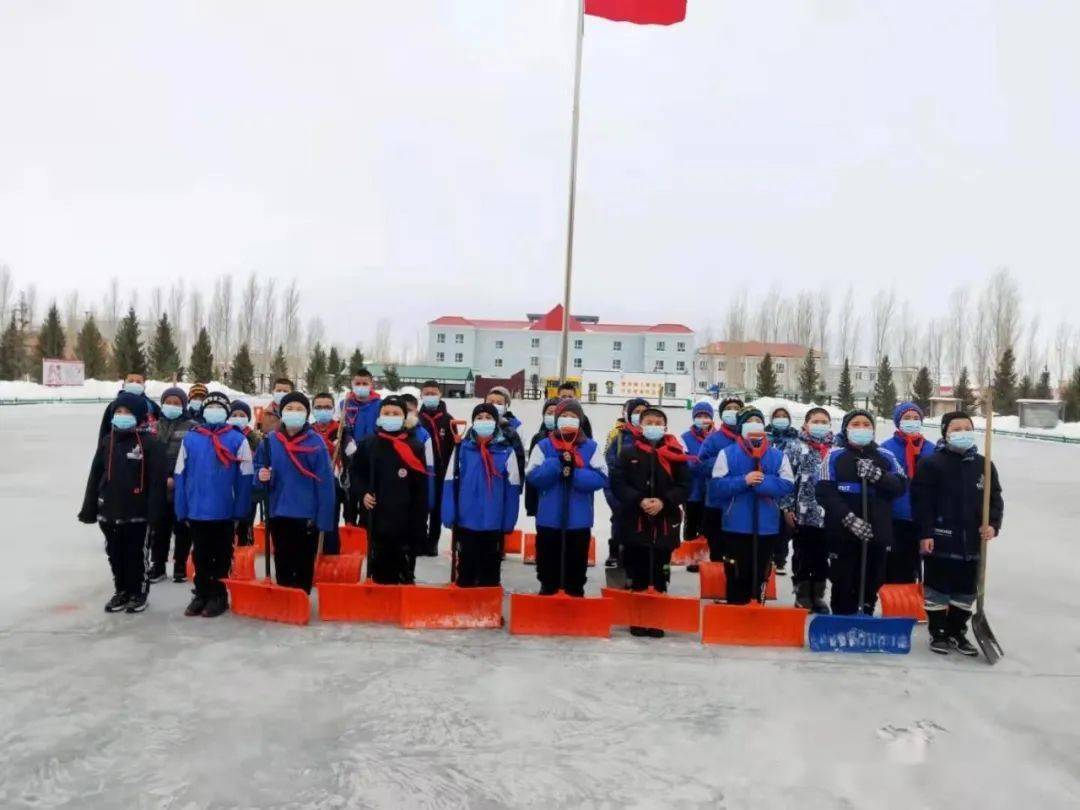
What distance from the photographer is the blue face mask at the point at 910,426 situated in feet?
18.2

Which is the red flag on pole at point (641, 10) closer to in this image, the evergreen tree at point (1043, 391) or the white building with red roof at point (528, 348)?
the evergreen tree at point (1043, 391)

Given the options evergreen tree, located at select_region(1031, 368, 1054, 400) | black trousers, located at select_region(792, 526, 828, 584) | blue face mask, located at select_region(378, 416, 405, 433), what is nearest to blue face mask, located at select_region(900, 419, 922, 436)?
black trousers, located at select_region(792, 526, 828, 584)

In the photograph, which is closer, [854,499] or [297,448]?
[854,499]

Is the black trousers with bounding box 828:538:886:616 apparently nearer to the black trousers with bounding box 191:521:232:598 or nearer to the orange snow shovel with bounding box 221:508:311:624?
the orange snow shovel with bounding box 221:508:311:624

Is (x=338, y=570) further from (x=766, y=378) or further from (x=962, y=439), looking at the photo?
(x=766, y=378)

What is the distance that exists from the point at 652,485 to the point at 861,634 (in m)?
1.66

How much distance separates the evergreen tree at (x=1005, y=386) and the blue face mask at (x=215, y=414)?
4148cm

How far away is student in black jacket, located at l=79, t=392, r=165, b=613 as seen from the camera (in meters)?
4.82

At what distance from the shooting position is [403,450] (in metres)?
5.21

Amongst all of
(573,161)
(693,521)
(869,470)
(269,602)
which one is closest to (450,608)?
(269,602)

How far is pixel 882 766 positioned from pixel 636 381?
197ft

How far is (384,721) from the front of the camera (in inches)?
134

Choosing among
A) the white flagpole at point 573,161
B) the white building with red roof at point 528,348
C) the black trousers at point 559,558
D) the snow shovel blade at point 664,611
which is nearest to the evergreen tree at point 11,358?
the white building with red roof at point 528,348

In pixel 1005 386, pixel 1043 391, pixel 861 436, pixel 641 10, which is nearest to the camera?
pixel 861 436
